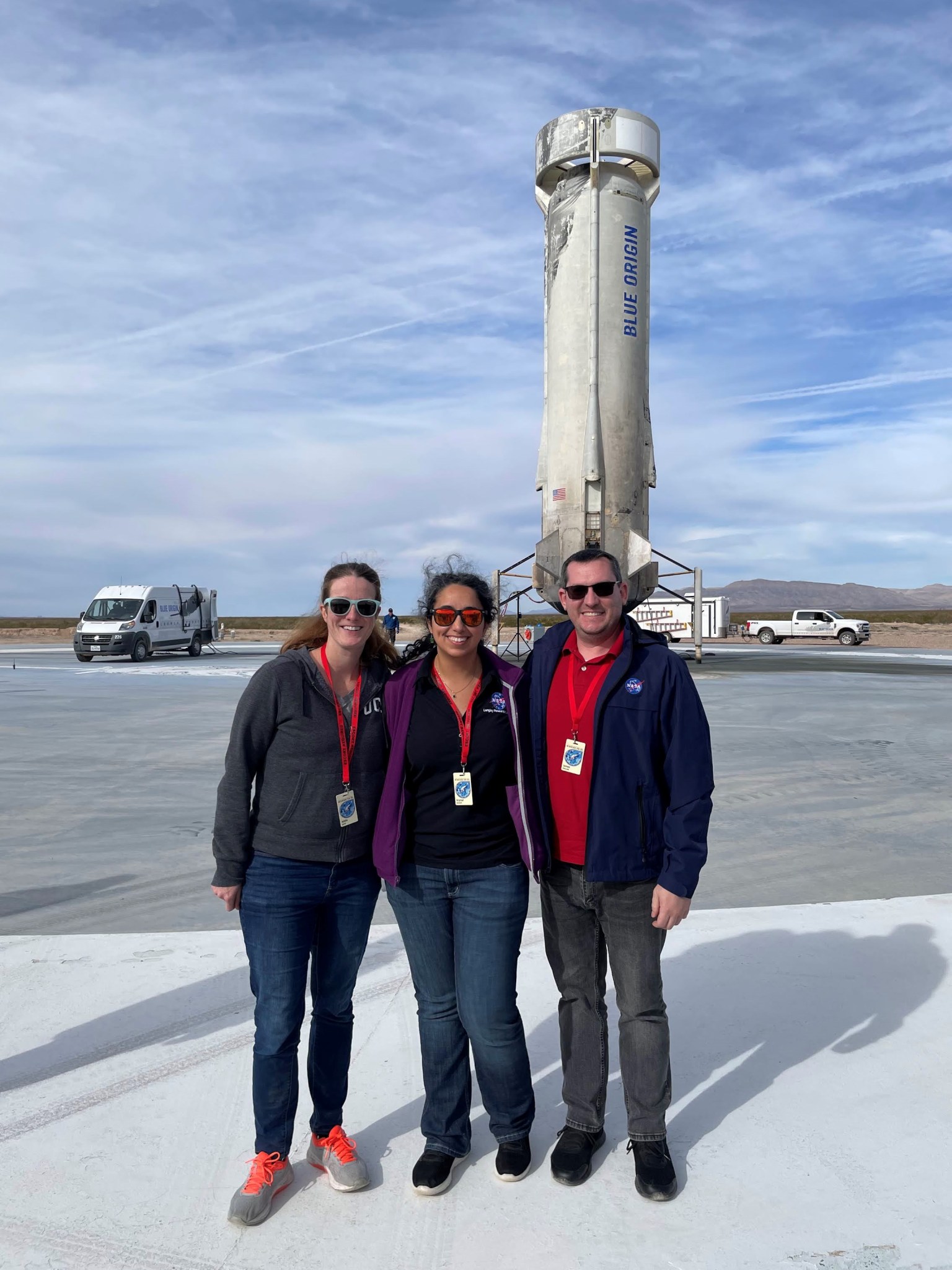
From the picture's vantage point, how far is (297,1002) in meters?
2.71

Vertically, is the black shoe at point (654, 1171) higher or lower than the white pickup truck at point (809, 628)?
lower

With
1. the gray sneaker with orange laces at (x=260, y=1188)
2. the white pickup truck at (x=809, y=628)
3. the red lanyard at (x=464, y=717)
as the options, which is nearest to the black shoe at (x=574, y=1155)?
the gray sneaker with orange laces at (x=260, y=1188)

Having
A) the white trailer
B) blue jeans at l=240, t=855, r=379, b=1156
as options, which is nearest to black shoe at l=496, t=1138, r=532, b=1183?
blue jeans at l=240, t=855, r=379, b=1156

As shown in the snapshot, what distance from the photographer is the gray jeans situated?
9.13 ft

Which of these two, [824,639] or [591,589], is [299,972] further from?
[824,639]

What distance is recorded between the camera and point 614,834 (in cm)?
274

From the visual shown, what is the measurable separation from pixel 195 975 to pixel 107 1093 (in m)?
0.93

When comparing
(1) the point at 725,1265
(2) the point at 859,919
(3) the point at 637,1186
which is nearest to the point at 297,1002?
(3) the point at 637,1186

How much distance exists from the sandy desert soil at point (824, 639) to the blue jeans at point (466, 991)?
33.0 metres

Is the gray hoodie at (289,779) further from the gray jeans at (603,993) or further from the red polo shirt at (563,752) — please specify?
the gray jeans at (603,993)

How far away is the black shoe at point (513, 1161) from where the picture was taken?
2.70 m

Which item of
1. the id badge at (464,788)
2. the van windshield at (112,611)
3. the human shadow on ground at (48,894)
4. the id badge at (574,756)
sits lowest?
the human shadow on ground at (48,894)

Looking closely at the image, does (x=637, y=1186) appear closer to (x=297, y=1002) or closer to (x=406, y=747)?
(x=297, y=1002)

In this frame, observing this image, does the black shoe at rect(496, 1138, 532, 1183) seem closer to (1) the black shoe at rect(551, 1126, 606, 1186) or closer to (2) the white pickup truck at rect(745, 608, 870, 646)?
(1) the black shoe at rect(551, 1126, 606, 1186)
